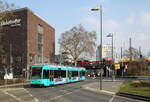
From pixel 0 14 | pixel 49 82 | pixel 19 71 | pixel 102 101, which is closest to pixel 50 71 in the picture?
pixel 49 82

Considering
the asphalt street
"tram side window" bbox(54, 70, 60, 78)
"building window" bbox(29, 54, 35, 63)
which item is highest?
"building window" bbox(29, 54, 35, 63)

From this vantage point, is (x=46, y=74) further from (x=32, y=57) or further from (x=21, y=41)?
(x=32, y=57)

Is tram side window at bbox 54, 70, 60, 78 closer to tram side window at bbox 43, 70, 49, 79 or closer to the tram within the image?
the tram

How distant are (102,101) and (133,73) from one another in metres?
50.5

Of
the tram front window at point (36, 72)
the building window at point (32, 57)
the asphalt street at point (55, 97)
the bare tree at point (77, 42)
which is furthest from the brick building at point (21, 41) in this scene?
the asphalt street at point (55, 97)

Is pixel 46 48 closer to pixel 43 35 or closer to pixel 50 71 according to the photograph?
pixel 43 35

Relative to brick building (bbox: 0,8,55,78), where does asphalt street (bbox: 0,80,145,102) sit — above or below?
below

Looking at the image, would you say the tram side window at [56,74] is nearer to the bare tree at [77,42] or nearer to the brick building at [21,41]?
the brick building at [21,41]

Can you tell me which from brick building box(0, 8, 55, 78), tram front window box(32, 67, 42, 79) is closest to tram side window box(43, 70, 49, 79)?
tram front window box(32, 67, 42, 79)

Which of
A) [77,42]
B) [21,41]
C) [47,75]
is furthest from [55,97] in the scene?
[77,42]

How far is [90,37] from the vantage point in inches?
3110

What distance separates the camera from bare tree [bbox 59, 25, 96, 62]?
257 feet

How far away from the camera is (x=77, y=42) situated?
259 feet

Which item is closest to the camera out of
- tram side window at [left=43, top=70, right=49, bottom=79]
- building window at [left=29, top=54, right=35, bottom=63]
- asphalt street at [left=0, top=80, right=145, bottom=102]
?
asphalt street at [left=0, top=80, right=145, bottom=102]
